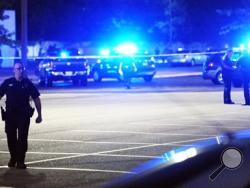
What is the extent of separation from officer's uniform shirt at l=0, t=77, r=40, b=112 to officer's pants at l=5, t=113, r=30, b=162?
14cm

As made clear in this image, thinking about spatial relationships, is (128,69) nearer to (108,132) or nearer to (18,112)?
(108,132)

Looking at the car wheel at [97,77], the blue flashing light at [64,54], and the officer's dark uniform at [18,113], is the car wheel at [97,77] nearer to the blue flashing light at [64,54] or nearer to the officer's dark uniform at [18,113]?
the blue flashing light at [64,54]

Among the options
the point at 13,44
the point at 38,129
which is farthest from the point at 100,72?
the point at 38,129

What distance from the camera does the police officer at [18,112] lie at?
955 cm

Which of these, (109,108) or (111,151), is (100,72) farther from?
(111,151)

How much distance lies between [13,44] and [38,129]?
3341cm

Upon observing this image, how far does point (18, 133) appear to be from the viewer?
956cm

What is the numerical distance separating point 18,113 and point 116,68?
25.8 meters

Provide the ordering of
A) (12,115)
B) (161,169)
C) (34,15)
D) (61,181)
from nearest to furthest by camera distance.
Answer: (161,169) → (61,181) → (12,115) → (34,15)

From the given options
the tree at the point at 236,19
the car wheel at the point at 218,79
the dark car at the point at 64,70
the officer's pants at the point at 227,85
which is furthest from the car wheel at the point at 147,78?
the tree at the point at 236,19

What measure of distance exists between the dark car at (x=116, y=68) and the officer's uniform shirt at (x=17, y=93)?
23.3 meters

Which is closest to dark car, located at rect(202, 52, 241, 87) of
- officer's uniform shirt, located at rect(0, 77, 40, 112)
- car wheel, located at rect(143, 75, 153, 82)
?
car wheel, located at rect(143, 75, 153, 82)

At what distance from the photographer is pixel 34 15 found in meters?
59.1

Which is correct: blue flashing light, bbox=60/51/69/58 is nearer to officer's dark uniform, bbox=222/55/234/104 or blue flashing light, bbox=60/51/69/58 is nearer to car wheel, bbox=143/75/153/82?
car wheel, bbox=143/75/153/82
